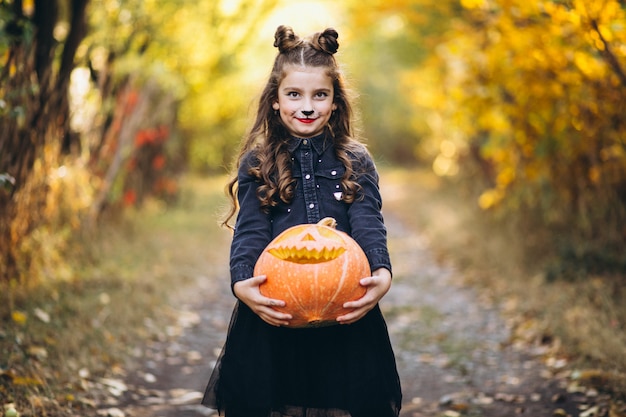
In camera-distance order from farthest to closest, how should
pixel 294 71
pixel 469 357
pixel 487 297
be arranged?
1. pixel 487 297
2. pixel 469 357
3. pixel 294 71

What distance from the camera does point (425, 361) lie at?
193 inches

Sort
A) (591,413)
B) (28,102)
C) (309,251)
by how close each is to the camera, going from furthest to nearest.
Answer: (28,102)
(591,413)
(309,251)

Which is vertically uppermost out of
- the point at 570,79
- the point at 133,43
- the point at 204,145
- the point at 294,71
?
the point at 204,145

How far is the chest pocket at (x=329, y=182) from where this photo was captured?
2691 millimetres

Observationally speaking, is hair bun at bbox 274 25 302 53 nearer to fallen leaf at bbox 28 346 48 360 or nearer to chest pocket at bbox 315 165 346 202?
chest pocket at bbox 315 165 346 202

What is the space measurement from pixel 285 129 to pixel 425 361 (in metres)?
2.62

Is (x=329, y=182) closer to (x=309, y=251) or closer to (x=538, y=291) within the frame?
(x=309, y=251)

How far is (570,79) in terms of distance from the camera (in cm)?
579

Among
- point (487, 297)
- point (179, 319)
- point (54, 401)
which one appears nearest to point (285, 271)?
point (54, 401)

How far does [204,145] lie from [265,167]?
411 inches

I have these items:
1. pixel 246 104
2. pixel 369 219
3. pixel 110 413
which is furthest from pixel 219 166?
pixel 369 219

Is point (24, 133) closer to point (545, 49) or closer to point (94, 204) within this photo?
point (94, 204)

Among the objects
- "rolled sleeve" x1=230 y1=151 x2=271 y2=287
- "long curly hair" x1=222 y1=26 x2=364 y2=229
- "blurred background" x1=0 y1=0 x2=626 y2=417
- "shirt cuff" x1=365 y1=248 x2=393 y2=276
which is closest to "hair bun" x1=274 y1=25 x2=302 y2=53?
"long curly hair" x1=222 y1=26 x2=364 y2=229

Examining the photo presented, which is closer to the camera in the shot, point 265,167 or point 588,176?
point 265,167
